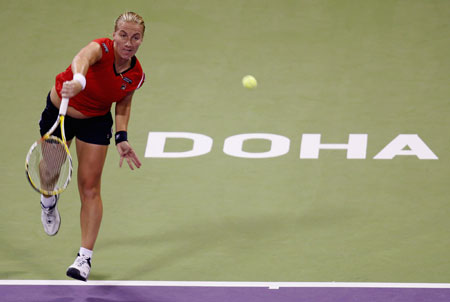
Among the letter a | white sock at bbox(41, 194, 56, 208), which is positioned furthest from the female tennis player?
the letter a

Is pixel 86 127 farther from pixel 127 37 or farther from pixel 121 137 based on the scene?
pixel 127 37

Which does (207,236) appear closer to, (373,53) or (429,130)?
(429,130)

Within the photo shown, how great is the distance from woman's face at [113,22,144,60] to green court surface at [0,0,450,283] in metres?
1.80

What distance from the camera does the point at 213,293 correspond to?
688 centimetres

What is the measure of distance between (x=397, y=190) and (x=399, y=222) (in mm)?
574

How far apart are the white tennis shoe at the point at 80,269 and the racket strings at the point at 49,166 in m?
0.58

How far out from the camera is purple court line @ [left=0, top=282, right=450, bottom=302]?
22.2 feet

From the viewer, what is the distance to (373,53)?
10836mm

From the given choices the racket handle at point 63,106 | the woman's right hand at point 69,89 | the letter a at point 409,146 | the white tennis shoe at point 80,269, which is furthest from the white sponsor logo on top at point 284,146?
the woman's right hand at point 69,89

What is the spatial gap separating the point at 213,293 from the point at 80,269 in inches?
39.6

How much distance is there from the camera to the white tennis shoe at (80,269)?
669 cm

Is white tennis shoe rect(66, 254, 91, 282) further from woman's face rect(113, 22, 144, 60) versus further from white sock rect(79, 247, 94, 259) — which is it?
woman's face rect(113, 22, 144, 60)

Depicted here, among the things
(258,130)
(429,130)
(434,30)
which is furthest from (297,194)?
(434,30)

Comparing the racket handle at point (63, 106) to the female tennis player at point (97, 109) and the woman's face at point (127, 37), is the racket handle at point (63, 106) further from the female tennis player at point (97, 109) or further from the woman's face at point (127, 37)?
the woman's face at point (127, 37)
